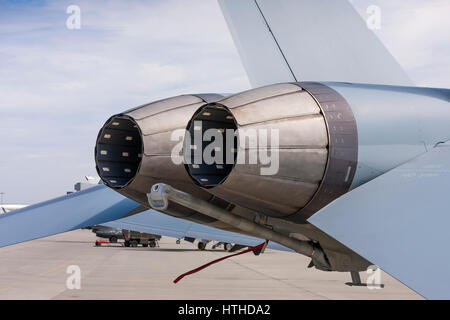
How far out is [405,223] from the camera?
384 cm

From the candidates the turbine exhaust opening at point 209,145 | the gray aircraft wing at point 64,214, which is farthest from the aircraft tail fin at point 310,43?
the gray aircraft wing at point 64,214

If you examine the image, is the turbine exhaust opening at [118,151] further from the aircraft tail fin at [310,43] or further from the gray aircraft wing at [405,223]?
the gray aircraft wing at [405,223]

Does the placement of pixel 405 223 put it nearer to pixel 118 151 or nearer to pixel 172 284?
pixel 118 151

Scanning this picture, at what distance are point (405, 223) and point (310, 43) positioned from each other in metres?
2.97

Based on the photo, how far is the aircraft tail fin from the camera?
6.36 m

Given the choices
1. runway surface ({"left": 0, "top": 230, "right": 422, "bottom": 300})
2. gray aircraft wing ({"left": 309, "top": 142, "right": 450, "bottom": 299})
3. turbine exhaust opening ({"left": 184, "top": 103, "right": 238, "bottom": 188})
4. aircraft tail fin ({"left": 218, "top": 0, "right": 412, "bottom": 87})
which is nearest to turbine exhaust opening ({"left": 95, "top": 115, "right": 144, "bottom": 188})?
turbine exhaust opening ({"left": 184, "top": 103, "right": 238, "bottom": 188})

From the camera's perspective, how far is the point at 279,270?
28.1 metres

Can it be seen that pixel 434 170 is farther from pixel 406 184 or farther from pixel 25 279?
pixel 25 279

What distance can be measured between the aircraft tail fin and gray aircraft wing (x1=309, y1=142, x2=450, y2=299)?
2.15m

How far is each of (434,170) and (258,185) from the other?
121 cm

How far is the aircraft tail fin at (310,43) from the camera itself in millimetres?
6359

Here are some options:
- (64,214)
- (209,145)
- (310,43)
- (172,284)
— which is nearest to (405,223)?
(209,145)

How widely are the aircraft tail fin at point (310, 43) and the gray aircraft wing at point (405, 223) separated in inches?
84.7

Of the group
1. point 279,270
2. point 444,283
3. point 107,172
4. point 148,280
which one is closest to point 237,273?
point 279,270
